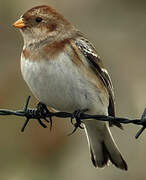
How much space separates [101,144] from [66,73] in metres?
1.21

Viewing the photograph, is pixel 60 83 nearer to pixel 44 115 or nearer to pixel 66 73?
pixel 66 73

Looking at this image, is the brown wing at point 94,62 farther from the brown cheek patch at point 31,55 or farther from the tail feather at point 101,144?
the brown cheek patch at point 31,55

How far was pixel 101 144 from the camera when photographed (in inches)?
340

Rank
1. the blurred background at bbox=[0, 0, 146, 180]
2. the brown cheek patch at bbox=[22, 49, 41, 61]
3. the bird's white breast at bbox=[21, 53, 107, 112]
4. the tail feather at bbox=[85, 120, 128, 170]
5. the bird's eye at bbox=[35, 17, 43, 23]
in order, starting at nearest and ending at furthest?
1. the bird's white breast at bbox=[21, 53, 107, 112]
2. the brown cheek patch at bbox=[22, 49, 41, 61]
3. the bird's eye at bbox=[35, 17, 43, 23]
4. the tail feather at bbox=[85, 120, 128, 170]
5. the blurred background at bbox=[0, 0, 146, 180]

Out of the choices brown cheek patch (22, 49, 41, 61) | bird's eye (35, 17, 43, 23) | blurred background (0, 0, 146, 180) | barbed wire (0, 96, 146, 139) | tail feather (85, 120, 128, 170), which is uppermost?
bird's eye (35, 17, 43, 23)

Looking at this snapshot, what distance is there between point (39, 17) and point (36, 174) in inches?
157

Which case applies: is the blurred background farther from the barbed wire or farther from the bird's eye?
the barbed wire

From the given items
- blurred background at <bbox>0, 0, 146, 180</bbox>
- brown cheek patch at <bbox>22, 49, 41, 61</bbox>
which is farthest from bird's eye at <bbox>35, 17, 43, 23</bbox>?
blurred background at <bbox>0, 0, 146, 180</bbox>

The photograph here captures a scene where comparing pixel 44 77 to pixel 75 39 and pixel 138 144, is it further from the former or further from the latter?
pixel 138 144

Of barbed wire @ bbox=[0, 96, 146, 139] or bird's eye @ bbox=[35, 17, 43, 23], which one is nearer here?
barbed wire @ bbox=[0, 96, 146, 139]

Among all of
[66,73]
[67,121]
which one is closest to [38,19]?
[66,73]

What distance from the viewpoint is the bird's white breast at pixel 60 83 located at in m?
7.78

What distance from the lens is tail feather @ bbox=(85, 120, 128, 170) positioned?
845 cm

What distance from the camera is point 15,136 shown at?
1171 cm
